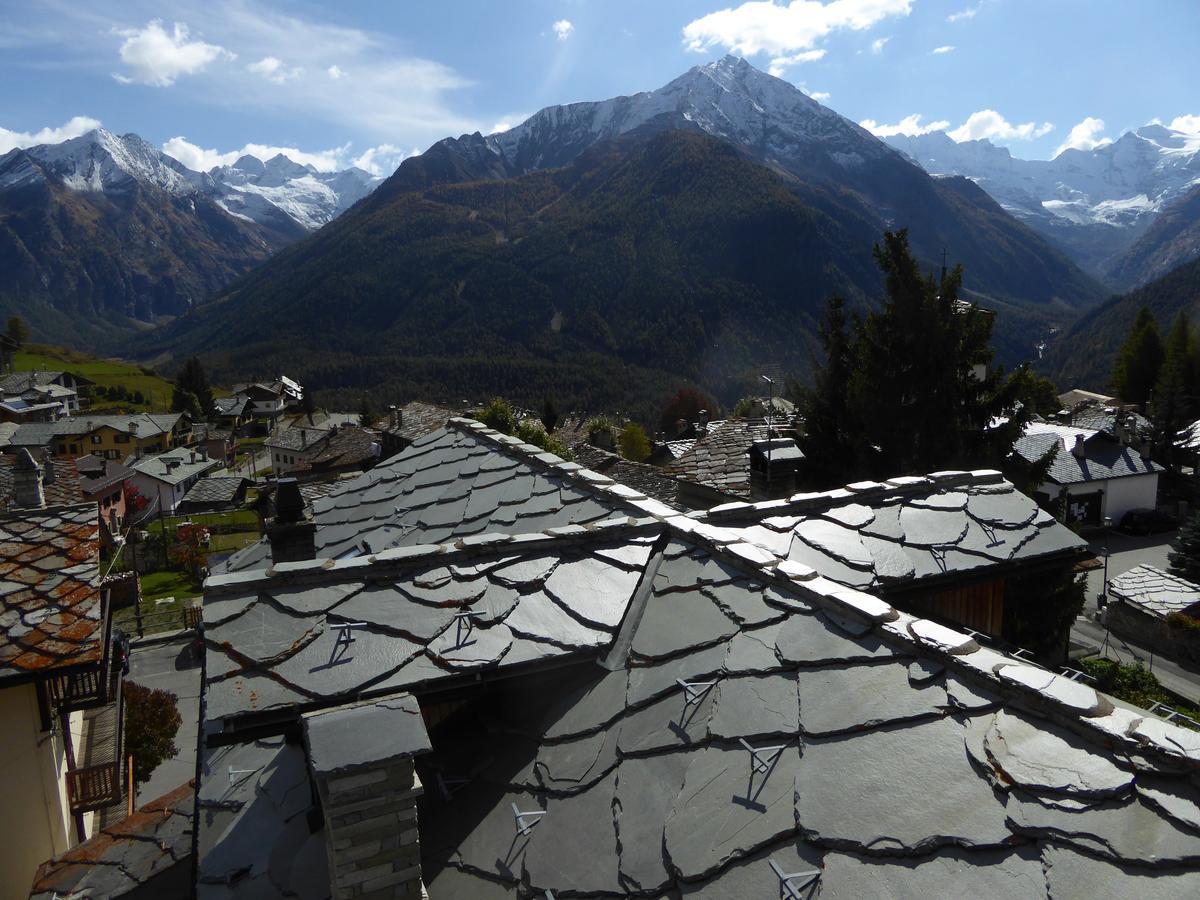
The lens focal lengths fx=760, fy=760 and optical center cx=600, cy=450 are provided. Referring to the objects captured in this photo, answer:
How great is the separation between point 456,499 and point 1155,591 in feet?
91.0

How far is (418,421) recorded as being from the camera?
1858 inches

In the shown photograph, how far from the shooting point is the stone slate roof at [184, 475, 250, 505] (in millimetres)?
55938

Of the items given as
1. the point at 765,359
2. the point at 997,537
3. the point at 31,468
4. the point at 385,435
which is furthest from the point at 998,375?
the point at 765,359

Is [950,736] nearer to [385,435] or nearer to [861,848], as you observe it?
[861,848]

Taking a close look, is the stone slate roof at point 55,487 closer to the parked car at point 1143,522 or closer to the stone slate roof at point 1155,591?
the stone slate roof at point 1155,591

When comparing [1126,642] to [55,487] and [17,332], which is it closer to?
[55,487]

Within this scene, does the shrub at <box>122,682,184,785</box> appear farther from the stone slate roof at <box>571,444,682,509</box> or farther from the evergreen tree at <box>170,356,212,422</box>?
the evergreen tree at <box>170,356,212,422</box>

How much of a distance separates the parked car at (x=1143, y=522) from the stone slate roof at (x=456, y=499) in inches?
1657

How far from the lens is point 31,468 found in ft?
42.7

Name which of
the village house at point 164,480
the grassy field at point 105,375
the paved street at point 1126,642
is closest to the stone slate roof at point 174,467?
the village house at point 164,480

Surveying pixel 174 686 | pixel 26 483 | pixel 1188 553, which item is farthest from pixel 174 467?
pixel 1188 553

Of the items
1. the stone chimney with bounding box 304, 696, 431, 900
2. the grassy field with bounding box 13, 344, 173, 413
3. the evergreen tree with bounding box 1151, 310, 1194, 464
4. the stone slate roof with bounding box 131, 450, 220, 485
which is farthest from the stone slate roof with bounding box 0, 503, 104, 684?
the grassy field with bounding box 13, 344, 173, 413

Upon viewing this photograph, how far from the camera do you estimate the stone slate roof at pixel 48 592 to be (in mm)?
7578

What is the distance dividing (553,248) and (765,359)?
73809 mm
